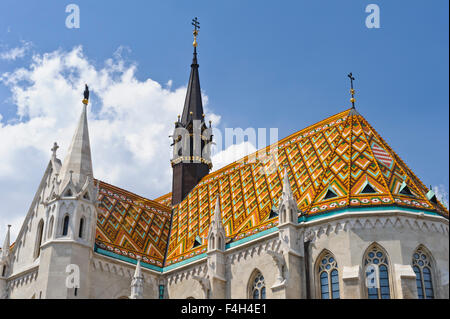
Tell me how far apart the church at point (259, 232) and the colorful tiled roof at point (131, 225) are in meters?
0.08

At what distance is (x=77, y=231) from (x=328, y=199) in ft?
34.4

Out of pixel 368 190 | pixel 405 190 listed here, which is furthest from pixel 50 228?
pixel 405 190

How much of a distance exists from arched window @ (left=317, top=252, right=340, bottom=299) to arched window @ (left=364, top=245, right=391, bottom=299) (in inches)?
47.2

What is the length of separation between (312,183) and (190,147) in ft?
47.9

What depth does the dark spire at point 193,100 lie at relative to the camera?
139 ft

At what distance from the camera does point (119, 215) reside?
3281 centimetres

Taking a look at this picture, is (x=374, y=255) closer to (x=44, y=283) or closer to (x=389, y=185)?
(x=389, y=185)

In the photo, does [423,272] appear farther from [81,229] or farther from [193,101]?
[193,101]

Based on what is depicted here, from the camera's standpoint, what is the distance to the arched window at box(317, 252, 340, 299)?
23.9 meters

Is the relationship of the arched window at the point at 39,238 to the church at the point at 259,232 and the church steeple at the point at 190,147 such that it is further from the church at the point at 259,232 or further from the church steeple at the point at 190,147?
the church steeple at the point at 190,147

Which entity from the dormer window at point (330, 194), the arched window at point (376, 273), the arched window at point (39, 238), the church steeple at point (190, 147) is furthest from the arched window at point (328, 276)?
the church steeple at point (190, 147)

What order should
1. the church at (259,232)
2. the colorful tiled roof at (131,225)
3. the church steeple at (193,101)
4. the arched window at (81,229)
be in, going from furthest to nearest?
the church steeple at (193,101) → the colorful tiled roof at (131,225) → the arched window at (81,229) → the church at (259,232)

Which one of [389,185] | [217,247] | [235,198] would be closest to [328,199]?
[389,185]

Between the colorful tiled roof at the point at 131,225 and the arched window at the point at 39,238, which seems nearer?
the arched window at the point at 39,238
